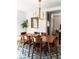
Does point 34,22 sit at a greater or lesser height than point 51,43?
greater

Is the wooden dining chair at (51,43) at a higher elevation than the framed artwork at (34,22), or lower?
lower

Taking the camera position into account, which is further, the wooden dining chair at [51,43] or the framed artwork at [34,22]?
the framed artwork at [34,22]

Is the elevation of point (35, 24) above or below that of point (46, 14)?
below

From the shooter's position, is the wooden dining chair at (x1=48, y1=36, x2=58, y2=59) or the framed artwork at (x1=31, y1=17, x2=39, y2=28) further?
the framed artwork at (x1=31, y1=17, x2=39, y2=28)

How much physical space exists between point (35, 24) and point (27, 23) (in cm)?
62

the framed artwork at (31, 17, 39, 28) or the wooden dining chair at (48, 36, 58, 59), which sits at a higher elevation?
the framed artwork at (31, 17, 39, 28)

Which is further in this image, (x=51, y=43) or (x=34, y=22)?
(x=34, y=22)

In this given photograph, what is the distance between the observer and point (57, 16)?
29.5ft
